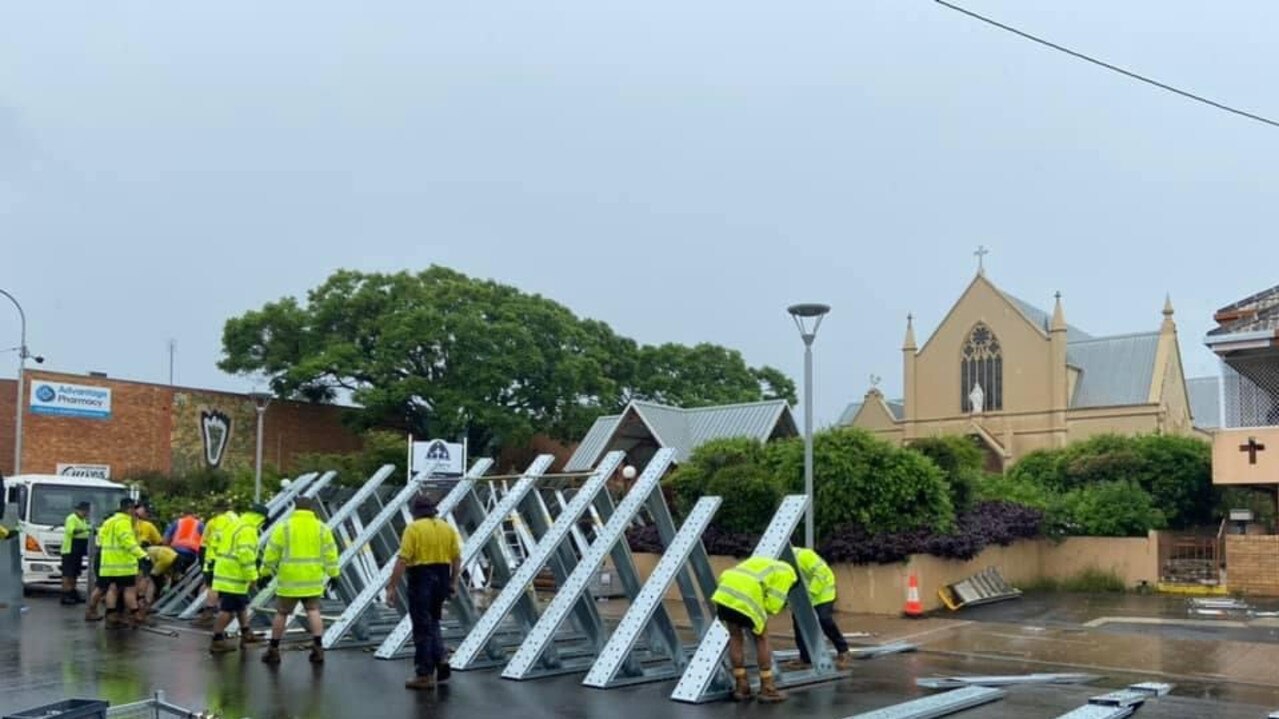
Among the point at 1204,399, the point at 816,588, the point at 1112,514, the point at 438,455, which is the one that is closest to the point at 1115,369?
the point at 1204,399

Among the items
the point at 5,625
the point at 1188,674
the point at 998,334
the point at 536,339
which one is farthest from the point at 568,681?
the point at 998,334

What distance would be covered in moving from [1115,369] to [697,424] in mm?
32560

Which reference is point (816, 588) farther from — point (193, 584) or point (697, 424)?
point (697, 424)

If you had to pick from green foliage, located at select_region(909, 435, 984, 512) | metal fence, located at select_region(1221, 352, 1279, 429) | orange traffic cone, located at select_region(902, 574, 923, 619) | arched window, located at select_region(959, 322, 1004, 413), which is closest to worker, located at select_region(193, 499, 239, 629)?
orange traffic cone, located at select_region(902, 574, 923, 619)

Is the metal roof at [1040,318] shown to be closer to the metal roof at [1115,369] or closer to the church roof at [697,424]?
the metal roof at [1115,369]

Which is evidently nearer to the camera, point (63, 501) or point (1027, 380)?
point (63, 501)

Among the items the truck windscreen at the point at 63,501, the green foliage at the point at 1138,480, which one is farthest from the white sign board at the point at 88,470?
the green foliage at the point at 1138,480

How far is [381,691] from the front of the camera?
31.9 feet

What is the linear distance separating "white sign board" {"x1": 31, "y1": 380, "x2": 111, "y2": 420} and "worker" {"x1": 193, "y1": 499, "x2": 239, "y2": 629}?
56.0ft

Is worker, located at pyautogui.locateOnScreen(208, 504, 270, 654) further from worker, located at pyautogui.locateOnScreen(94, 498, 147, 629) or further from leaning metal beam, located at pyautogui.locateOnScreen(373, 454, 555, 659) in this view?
worker, located at pyautogui.locateOnScreen(94, 498, 147, 629)

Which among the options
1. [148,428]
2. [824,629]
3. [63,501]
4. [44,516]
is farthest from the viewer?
[148,428]

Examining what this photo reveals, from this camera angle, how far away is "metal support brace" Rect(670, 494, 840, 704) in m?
9.48

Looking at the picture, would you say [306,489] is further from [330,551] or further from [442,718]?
[442,718]

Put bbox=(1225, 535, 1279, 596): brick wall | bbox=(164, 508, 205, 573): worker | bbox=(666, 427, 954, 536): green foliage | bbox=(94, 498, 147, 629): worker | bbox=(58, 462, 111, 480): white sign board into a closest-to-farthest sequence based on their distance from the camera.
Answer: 1. bbox=(94, 498, 147, 629): worker
2. bbox=(164, 508, 205, 573): worker
3. bbox=(666, 427, 954, 536): green foliage
4. bbox=(1225, 535, 1279, 596): brick wall
5. bbox=(58, 462, 111, 480): white sign board
